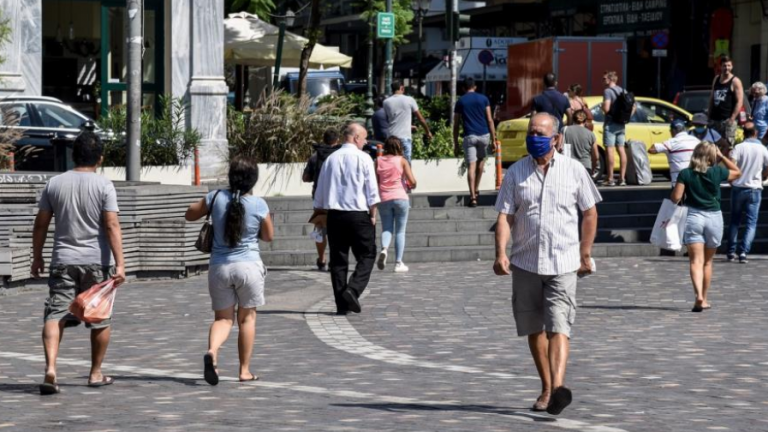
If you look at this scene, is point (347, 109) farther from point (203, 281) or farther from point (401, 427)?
point (401, 427)

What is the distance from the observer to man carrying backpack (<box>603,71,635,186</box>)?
24.8 m

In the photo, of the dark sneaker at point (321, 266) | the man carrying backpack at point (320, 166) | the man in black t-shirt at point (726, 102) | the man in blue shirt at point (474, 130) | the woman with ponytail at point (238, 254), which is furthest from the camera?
the man in black t-shirt at point (726, 102)

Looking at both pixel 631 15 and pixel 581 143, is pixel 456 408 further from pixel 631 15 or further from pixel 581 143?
pixel 631 15

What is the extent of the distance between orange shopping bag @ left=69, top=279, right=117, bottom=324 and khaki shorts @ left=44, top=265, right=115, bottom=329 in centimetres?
10

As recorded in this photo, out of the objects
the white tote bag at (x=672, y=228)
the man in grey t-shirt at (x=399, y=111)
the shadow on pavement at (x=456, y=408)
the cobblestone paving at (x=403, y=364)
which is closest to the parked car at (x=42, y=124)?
the man in grey t-shirt at (x=399, y=111)

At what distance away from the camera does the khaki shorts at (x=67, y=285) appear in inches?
375

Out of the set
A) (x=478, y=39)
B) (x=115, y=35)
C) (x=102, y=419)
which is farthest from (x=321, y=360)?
(x=478, y=39)

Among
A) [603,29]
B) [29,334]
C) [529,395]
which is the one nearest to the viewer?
[529,395]

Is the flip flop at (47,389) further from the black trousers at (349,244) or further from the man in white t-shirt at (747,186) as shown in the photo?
the man in white t-shirt at (747,186)

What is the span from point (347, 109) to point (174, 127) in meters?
2.90

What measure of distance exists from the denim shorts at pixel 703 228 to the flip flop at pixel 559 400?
6.88 meters

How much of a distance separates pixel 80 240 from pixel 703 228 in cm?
722

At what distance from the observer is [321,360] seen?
10906 millimetres

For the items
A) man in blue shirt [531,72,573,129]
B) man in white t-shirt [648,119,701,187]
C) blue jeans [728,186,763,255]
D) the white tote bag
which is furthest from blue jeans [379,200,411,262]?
man in blue shirt [531,72,573,129]
